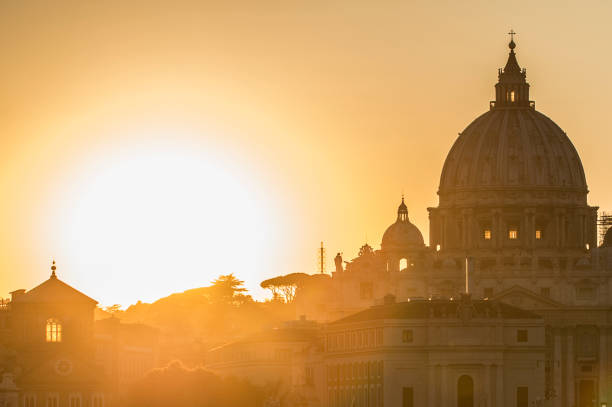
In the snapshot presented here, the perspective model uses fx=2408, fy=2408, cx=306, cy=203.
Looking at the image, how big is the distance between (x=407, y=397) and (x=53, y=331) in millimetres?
23080

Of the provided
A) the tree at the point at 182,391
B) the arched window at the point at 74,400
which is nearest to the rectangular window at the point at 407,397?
the tree at the point at 182,391

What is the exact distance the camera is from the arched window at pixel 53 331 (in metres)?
140

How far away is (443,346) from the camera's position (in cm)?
15188

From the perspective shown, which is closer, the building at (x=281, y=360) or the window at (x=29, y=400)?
the window at (x=29, y=400)

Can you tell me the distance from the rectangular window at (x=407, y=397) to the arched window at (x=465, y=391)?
3.02 metres

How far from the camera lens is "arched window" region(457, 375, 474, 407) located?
150125mm

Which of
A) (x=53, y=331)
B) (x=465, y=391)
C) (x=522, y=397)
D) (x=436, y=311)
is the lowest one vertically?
(x=522, y=397)

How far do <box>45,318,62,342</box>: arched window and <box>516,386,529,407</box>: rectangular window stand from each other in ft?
95.8

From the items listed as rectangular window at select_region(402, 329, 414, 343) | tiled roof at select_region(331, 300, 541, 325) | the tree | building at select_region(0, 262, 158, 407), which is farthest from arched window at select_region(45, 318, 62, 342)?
rectangular window at select_region(402, 329, 414, 343)

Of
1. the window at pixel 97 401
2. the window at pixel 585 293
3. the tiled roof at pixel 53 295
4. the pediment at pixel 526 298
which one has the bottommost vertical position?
the window at pixel 97 401

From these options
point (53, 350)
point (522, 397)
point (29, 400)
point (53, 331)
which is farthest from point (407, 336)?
point (29, 400)

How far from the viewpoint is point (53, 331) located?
14025 cm

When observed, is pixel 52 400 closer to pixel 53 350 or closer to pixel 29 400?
pixel 29 400

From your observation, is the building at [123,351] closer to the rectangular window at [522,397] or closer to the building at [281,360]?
the building at [281,360]
